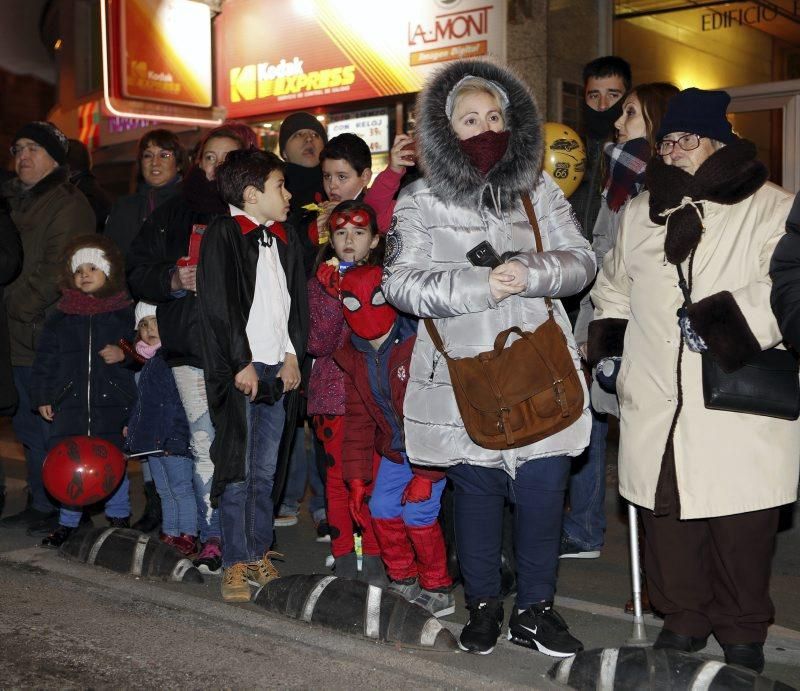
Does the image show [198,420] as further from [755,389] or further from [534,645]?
[755,389]

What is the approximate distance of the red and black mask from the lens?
4699mm

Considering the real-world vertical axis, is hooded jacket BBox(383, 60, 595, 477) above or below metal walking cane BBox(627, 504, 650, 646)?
above

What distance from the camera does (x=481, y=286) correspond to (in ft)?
12.8

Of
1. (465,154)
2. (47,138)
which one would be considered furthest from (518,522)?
(47,138)

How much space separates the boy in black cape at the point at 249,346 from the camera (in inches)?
194

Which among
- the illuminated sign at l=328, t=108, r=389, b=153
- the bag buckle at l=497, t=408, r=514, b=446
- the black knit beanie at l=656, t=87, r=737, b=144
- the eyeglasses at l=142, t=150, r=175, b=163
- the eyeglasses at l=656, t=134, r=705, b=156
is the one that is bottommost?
the bag buckle at l=497, t=408, r=514, b=446

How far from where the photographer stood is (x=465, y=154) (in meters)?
4.10

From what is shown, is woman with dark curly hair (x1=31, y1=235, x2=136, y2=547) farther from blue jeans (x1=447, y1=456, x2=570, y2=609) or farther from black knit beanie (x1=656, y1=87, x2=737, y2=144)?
black knit beanie (x1=656, y1=87, x2=737, y2=144)

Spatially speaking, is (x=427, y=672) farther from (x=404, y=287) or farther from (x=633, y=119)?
(x=633, y=119)

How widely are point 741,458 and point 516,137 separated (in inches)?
57.9

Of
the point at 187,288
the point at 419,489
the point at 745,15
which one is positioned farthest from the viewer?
the point at 745,15

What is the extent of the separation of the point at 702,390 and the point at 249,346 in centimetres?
216

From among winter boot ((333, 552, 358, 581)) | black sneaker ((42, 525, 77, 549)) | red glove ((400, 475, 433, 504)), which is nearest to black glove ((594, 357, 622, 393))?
red glove ((400, 475, 433, 504))

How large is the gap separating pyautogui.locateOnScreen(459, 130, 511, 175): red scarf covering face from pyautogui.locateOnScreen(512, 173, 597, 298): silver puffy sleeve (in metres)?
0.26
